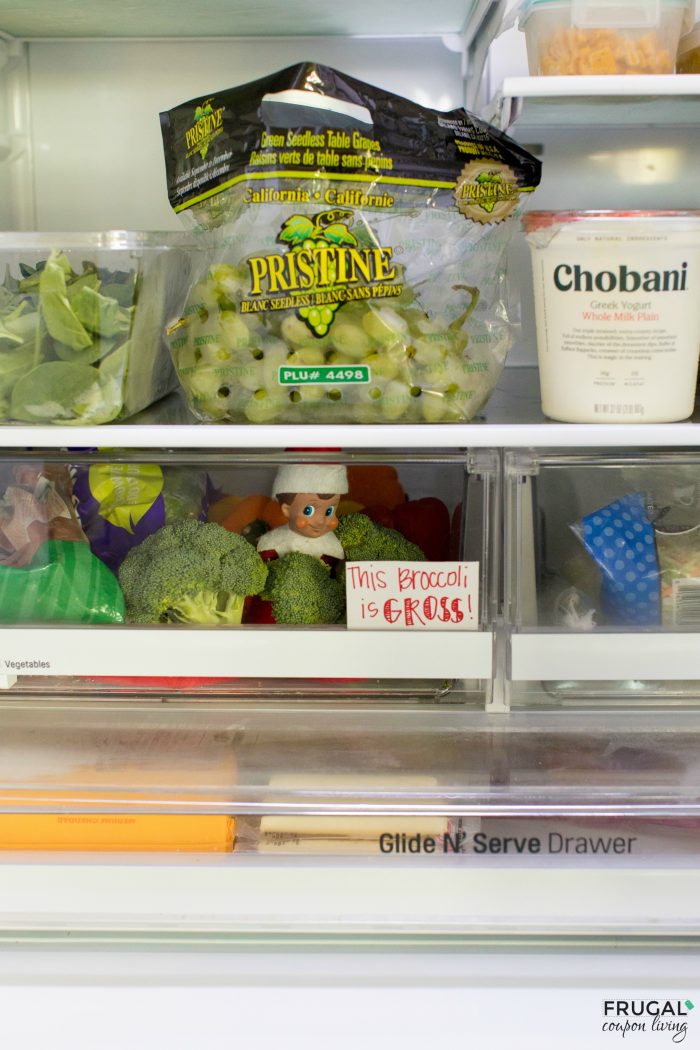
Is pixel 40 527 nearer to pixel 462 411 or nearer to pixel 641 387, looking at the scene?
pixel 462 411

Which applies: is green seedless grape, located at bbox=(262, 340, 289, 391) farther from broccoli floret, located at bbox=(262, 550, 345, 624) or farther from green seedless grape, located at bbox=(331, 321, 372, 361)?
broccoli floret, located at bbox=(262, 550, 345, 624)

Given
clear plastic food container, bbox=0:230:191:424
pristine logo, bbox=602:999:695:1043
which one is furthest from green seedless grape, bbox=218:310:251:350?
pristine logo, bbox=602:999:695:1043

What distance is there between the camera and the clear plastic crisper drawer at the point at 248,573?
1.16 m

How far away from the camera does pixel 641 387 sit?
1.06m

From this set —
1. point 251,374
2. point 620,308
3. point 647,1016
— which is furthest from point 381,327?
point 647,1016

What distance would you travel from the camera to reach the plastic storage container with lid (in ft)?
3.75

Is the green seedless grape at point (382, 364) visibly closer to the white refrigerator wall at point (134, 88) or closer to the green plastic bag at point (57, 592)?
the green plastic bag at point (57, 592)

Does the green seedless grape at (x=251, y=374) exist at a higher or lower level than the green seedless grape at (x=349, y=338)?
lower

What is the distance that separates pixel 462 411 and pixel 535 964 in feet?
1.93

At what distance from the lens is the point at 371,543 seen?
122cm

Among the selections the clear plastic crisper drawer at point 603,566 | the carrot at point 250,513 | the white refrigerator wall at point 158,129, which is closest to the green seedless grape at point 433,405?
the clear plastic crisper drawer at point 603,566

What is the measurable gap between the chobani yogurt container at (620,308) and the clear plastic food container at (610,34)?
0.55ft

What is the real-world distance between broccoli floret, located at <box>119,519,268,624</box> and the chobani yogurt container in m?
0.42

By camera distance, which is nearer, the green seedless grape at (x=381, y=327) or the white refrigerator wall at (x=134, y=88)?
the green seedless grape at (x=381, y=327)
